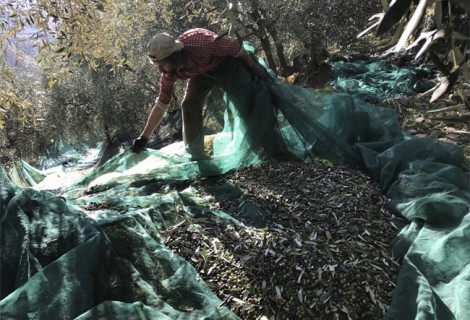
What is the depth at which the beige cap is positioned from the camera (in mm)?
3281

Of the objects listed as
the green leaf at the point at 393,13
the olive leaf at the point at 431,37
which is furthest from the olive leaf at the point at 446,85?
the green leaf at the point at 393,13

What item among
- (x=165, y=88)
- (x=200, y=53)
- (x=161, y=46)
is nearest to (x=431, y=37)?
(x=161, y=46)

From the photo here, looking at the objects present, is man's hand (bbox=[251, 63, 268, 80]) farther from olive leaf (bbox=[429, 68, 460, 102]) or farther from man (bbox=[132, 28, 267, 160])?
olive leaf (bbox=[429, 68, 460, 102])

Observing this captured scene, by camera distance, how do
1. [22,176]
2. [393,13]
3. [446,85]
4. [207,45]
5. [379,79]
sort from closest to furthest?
[393,13] → [446,85] → [207,45] → [22,176] → [379,79]

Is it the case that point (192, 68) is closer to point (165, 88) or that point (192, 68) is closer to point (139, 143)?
point (165, 88)

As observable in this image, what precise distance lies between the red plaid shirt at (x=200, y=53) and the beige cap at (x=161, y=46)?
0.21 m

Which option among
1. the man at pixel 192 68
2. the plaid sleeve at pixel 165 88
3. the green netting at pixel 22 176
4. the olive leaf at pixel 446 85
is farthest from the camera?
the green netting at pixel 22 176

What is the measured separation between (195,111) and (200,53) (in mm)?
644

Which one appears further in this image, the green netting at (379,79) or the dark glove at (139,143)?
the green netting at (379,79)

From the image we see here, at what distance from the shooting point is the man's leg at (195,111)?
12.6 feet

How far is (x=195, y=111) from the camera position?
3.94 meters

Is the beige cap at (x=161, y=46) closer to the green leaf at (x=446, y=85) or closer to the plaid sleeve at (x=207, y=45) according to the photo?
the plaid sleeve at (x=207, y=45)

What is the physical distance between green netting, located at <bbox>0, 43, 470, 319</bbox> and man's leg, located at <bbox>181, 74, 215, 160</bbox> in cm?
20

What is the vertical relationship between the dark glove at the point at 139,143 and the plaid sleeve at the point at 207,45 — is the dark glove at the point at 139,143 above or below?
below
